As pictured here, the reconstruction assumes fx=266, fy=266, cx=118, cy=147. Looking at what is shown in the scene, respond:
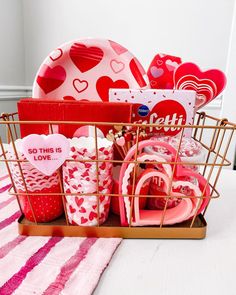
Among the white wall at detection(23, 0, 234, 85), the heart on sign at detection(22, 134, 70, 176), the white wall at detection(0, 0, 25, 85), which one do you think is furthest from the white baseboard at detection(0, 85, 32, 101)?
the heart on sign at detection(22, 134, 70, 176)

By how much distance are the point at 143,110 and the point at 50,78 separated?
22 cm

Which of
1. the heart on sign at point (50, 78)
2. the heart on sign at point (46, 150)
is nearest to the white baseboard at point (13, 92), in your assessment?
the heart on sign at point (50, 78)

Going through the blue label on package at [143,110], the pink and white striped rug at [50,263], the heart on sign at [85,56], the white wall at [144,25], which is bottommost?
the pink and white striped rug at [50,263]

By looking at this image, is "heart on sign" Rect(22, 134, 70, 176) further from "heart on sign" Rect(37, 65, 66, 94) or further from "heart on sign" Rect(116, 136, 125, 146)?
"heart on sign" Rect(37, 65, 66, 94)

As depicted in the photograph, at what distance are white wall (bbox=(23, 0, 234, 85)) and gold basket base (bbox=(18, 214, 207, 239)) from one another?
3.66 ft

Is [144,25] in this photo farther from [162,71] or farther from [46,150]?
[46,150]

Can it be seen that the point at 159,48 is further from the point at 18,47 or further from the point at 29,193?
the point at 29,193

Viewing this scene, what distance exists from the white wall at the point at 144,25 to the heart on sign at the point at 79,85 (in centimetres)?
94

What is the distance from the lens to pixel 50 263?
0.32m

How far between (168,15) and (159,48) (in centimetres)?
16

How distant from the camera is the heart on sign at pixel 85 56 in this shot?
21.5 inches

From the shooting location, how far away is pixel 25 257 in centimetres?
33

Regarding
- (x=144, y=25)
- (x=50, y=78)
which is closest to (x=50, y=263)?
(x=50, y=78)

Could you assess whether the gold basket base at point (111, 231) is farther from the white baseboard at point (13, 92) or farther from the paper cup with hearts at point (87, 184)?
the white baseboard at point (13, 92)
